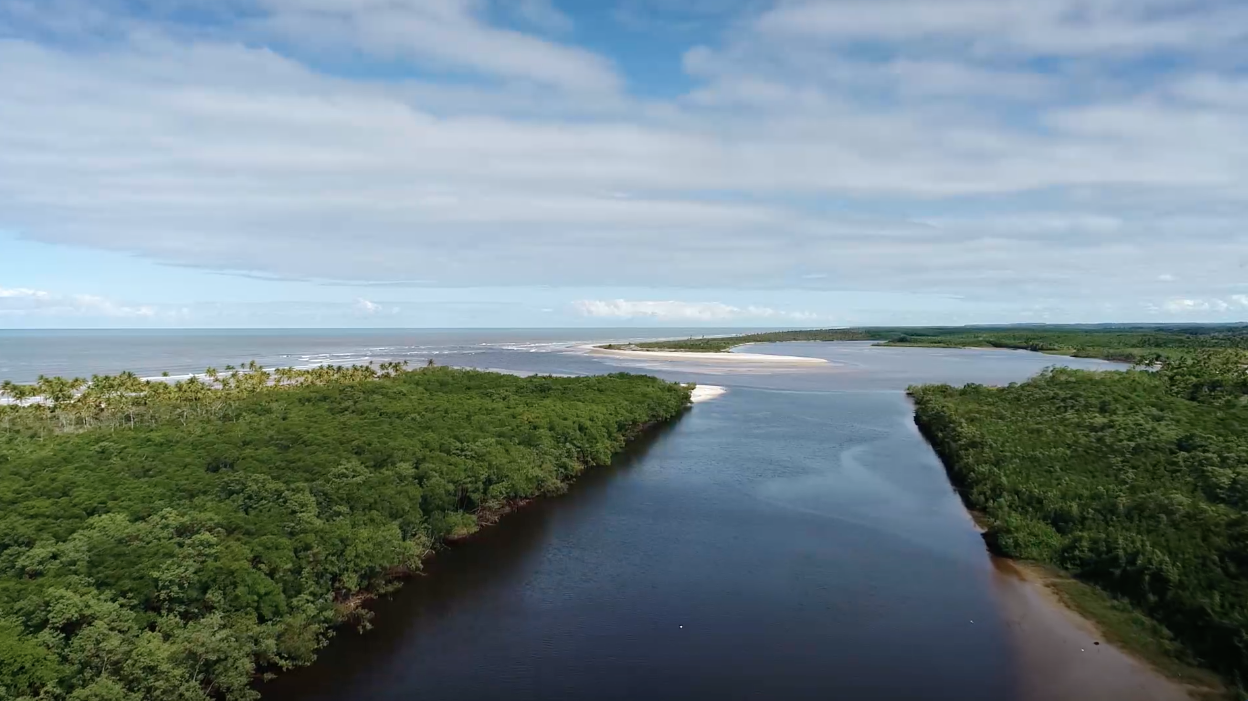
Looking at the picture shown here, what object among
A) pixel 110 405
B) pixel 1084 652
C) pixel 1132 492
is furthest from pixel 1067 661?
pixel 110 405

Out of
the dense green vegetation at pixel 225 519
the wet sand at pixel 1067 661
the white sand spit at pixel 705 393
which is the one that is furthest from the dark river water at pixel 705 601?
the white sand spit at pixel 705 393

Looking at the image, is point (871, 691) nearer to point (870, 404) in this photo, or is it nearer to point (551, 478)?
point (551, 478)

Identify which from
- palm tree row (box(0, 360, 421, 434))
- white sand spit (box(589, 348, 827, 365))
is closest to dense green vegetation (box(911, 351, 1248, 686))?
palm tree row (box(0, 360, 421, 434))

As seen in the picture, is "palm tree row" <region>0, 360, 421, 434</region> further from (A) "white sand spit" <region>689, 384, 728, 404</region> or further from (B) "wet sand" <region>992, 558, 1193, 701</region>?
(B) "wet sand" <region>992, 558, 1193, 701</region>

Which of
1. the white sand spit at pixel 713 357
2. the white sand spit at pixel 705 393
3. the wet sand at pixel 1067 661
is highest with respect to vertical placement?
the white sand spit at pixel 713 357

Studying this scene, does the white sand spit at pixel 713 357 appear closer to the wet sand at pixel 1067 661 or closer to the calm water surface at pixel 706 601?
the calm water surface at pixel 706 601

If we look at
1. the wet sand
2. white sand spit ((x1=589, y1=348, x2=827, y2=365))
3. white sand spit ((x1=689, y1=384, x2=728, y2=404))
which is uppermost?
white sand spit ((x1=589, y1=348, x2=827, y2=365))
